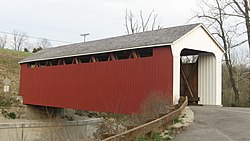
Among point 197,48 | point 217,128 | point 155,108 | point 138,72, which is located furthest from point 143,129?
point 197,48

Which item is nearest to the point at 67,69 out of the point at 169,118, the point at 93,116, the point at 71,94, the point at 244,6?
the point at 71,94

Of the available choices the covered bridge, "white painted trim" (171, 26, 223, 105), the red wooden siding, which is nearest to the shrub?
the red wooden siding

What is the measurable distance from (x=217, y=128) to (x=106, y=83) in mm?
8548

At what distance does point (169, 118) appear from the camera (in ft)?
29.7

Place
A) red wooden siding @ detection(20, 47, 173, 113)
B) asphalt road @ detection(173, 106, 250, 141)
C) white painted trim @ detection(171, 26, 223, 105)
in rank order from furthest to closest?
red wooden siding @ detection(20, 47, 173, 113), white painted trim @ detection(171, 26, 223, 105), asphalt road @ detection(173, 106, 250, 141)

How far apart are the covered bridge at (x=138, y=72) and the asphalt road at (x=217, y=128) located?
2.86m

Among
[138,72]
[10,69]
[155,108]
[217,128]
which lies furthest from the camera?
[10,69]

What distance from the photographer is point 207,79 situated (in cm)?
1680

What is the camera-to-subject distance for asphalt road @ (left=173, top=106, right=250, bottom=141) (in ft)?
25.9

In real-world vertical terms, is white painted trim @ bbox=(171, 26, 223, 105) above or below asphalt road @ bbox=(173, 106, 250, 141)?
above

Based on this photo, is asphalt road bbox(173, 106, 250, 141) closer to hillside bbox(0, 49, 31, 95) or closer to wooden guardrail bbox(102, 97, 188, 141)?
wooden guardrail bbox(102, 97, 188, 141)

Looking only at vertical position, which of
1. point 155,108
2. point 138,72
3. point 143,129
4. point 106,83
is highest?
point 138,72

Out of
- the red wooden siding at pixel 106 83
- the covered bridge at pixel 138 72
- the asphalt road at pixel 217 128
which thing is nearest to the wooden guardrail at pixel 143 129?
the asphalt road at pixel 217 128

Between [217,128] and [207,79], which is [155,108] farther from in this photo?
[207,79]
